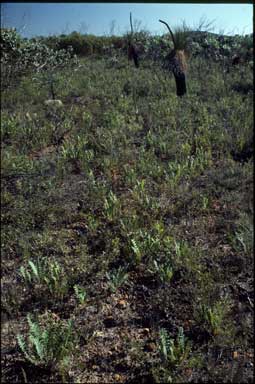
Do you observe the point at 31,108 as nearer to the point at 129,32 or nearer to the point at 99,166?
the point at 99,166

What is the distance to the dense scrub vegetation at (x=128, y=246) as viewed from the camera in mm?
2794

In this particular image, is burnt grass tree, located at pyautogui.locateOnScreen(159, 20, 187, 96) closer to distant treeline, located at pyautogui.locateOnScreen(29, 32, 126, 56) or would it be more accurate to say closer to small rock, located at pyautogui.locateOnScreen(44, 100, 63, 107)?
small rock, located at pyautogui.locateOnScreen(44, 100, 63, 107)

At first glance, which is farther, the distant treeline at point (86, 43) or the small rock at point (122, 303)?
the distant treeline at point (86, 43)

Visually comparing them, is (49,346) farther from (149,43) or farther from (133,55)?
(149,43)

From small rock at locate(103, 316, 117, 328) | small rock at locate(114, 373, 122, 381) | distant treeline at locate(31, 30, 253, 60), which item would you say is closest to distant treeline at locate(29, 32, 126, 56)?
distant treeline at locate(31, 30, 253, 60)

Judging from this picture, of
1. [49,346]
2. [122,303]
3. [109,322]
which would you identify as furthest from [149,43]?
[49,346]

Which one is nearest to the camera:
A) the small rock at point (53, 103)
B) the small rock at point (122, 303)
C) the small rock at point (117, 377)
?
the small rock at point (117, 377)

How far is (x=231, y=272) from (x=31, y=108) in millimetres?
7481

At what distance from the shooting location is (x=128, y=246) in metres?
4.03

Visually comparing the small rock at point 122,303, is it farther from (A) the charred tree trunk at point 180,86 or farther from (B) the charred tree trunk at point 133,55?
(B) the charred tree trunk at point 133,55

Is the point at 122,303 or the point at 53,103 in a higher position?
the point at 53,103

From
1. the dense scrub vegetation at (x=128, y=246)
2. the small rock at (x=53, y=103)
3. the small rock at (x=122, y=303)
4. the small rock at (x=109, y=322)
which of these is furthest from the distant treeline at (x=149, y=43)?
the small rock at (x=109, y=322)

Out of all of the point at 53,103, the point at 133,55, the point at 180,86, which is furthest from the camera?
the point at 133,55

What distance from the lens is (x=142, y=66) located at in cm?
1742
